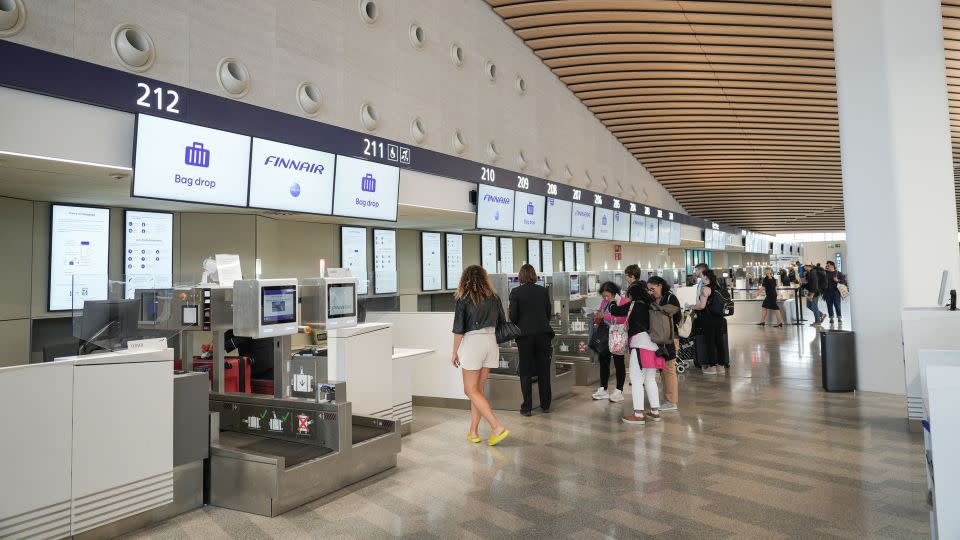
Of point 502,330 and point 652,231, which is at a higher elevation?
point 652,231

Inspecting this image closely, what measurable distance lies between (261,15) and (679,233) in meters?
13.9

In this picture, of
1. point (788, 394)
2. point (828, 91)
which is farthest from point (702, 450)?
point (828, 91)

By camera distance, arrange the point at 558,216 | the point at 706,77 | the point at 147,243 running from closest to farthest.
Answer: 1. the point at 147,243
2. the point at 558,216
3. the point at 706,77

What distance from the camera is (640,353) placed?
5.93 meters

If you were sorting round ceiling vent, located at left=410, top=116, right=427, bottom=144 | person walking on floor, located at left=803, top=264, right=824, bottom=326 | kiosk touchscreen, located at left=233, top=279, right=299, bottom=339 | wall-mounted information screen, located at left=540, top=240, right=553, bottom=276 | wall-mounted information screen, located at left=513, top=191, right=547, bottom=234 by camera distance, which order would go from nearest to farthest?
kiosk touchscreen, located at left=233, top=279, right=299, bottom=339
round ceiling vent, located at left=410, top=116, right=427, bottom=144
wall-mounted information screen, located at left=513, top=191, right=547, bottom=234
wall-mounted information screen, located at left=540, top=240, right=553, bottom=276
person walking on floor, located at left=803, top=264, right=824, bottom=326

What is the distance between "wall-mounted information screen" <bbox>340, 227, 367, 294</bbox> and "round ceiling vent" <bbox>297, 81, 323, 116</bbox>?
267cm

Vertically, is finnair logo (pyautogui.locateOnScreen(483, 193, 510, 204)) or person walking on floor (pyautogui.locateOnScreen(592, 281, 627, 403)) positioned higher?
finnair logo (pyautogui.locateOnScreen(483, 193, 510, 204))

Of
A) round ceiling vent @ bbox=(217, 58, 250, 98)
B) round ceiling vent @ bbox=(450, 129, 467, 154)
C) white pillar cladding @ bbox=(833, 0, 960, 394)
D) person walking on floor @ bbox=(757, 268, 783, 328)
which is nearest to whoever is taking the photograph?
round ceiling vent @ bbox=(217, 58, 250, 98)

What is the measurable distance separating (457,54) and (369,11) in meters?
1.80

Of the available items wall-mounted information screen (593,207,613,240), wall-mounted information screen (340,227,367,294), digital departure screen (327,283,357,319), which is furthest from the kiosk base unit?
wall-mounted information screen (593,207,613,240)

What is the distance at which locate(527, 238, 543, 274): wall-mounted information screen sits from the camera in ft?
44.1

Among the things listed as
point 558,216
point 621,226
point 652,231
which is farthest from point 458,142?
point 652,231

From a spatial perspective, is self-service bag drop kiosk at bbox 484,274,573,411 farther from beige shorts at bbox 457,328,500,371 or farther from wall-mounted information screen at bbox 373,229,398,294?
wall-mounted information screen at bbox 373,229,398,294

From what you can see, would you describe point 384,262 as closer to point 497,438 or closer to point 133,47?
point 497,438
